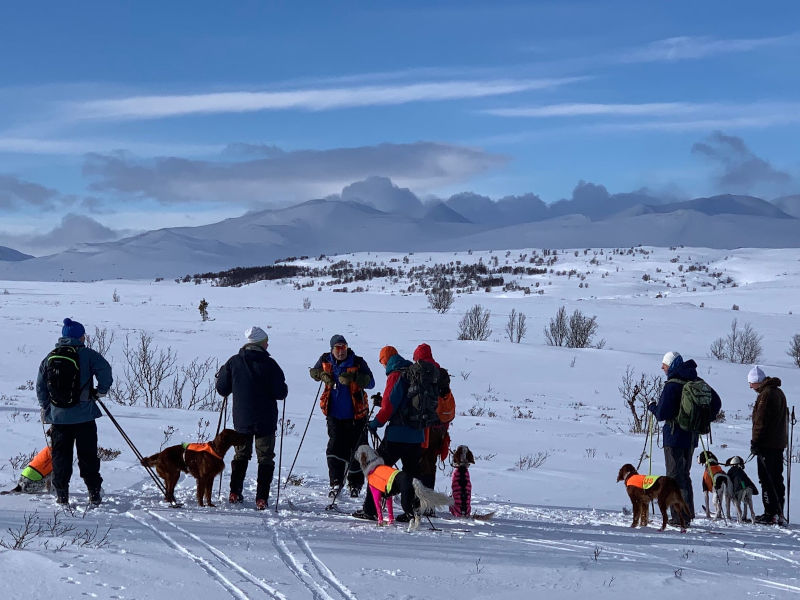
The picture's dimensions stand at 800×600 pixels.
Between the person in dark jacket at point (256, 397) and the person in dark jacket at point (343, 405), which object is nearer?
the person in dark jacket at point (256, 397)

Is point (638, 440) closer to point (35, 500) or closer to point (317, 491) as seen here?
point (317, 491)

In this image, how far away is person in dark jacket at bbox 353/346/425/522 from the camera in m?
7.31

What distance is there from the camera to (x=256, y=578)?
16.7 ft

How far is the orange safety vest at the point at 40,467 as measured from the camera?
7.29m

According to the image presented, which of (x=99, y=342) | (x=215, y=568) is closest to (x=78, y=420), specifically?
(x=215, y=568)

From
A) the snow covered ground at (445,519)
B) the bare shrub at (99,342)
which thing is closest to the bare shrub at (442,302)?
the snow covered ground at (445,519)

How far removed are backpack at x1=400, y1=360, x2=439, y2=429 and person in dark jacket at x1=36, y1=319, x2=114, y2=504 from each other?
2646 mm

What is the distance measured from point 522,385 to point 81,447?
16.7 metres

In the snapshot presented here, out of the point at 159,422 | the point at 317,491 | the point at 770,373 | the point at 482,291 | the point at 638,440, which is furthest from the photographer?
the point at 482,291

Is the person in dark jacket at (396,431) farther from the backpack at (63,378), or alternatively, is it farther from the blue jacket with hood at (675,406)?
the backpack at (63,378)

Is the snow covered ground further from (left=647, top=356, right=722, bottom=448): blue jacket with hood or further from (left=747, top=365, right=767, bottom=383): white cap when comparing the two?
(left=747, top=365, right=767, bottom=383): white cap

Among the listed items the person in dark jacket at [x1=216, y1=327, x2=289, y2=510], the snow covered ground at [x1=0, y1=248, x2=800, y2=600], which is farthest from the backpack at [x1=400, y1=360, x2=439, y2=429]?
the person in dark jacket at [x1=216, y1=327, x2=289, y2=510]

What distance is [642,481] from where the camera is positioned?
24.9 ft

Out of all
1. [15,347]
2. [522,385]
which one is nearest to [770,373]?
[522,385]
